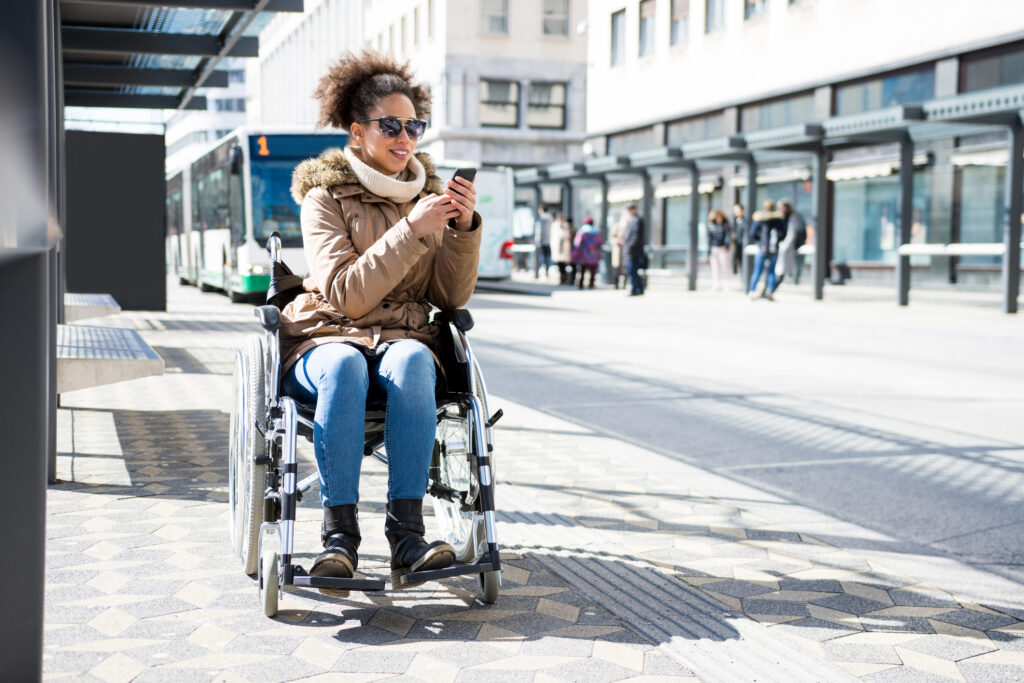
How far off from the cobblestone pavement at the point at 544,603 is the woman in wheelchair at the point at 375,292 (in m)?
0.32

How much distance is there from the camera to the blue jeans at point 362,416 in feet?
12.2

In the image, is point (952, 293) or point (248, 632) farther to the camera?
point (952, 293)

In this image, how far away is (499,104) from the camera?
5034 cm

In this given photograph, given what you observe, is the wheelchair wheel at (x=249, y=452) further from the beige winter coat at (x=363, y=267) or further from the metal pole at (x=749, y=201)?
the metal pole at (x=749, y=201)

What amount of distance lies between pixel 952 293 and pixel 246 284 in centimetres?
1380

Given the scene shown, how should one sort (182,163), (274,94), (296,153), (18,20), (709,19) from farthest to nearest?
(274,94)
(709,19)
(182,163)
(296,153)
(18,20)

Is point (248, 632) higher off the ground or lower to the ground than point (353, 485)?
lower

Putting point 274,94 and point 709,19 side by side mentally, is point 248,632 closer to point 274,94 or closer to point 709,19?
point 709,19

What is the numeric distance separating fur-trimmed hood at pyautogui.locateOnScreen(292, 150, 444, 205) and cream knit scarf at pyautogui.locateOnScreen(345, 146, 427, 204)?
29 millimetres

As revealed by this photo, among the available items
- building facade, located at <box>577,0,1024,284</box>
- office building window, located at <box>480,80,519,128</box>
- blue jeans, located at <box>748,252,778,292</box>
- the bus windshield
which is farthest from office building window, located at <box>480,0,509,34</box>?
the bus windshield

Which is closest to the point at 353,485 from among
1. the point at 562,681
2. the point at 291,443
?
the point at 291,443

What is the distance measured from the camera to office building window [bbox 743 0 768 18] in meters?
30.8

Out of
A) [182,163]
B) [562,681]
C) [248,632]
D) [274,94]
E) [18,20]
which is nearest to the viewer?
[18,20]

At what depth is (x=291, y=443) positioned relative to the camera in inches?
144
